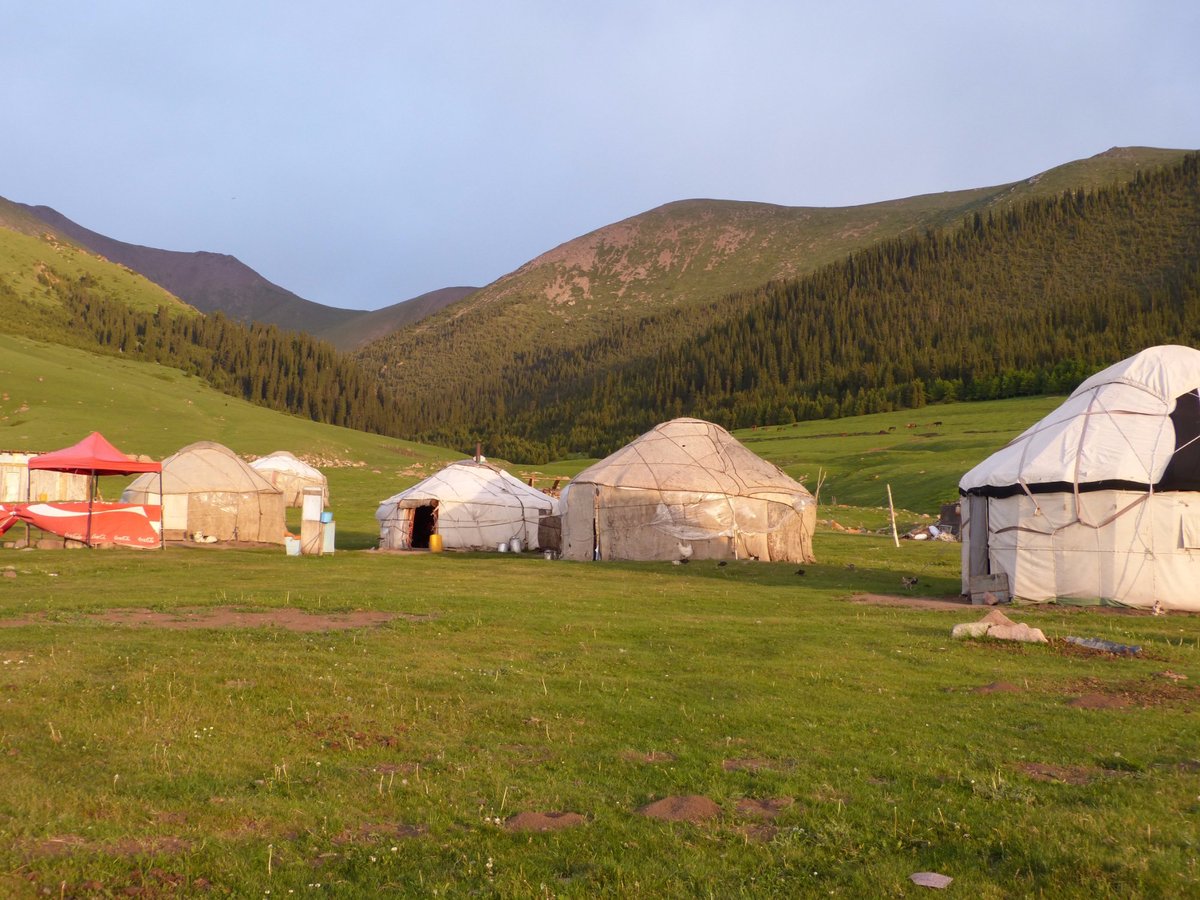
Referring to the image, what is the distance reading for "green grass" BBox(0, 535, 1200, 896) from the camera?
18.2 ft

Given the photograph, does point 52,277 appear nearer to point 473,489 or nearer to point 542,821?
point 473,489

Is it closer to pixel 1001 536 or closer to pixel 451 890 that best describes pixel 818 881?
pixel 451 890

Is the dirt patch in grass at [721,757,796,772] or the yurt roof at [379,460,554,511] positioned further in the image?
the yurt roof at [379,460,554,511]

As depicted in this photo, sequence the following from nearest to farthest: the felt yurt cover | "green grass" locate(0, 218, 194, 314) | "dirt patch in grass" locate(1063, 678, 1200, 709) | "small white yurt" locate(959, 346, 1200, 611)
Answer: "dirt patch in grass" locate(1063, 678, 1200, 709) < "small white yurt" locate(959, 346, 1200, 611) < the felt yurt cover < "green grass" locate(0, 218, 194, 314)

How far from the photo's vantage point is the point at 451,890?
17.4 feet

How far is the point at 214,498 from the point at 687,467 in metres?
18.3

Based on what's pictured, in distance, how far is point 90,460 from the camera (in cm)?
2905

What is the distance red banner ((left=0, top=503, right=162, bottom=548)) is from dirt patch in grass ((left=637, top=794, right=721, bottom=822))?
1067 inches

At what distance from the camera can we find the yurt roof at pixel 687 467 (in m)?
29.0

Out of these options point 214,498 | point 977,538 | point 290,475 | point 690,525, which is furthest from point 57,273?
point 977,538

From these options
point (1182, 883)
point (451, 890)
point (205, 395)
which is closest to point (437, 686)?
point (451, 890)

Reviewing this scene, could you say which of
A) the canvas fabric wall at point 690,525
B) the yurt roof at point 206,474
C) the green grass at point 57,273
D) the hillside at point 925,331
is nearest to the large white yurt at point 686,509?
the canvas fabric wall at point 690,525

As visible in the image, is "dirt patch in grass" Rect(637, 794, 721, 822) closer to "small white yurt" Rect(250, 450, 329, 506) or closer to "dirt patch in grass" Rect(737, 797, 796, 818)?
"dirt patch in grass" Rect(737, 797, 796, 818)

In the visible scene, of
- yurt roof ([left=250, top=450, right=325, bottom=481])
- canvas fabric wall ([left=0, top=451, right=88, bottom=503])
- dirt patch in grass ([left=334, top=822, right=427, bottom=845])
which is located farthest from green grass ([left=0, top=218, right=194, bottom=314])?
dirt patch in grass ([left=334, top=822, right=427, bottom=845])
